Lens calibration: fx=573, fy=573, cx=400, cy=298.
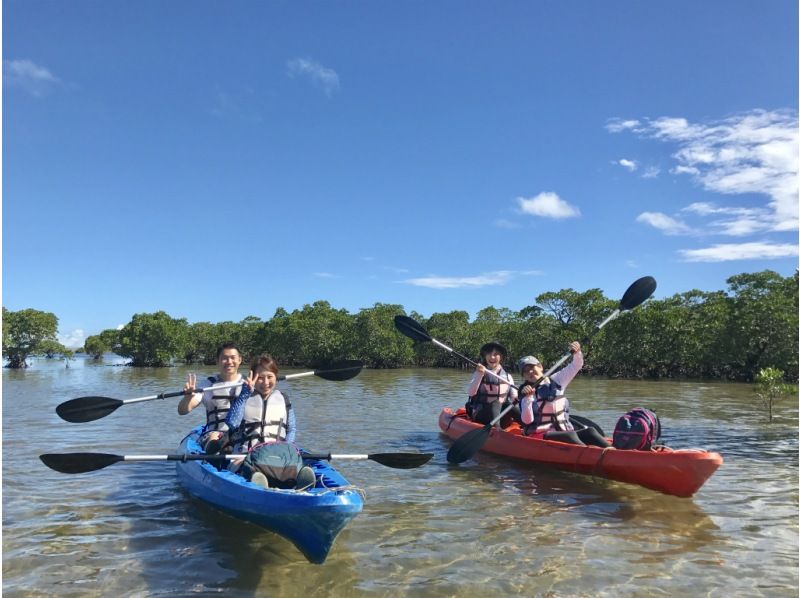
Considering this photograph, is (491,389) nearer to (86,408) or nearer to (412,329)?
(412,329)

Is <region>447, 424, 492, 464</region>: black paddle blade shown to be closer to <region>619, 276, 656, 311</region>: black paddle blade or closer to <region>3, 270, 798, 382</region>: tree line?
<region>619, 276, 656, 311</region>: black paddle blade

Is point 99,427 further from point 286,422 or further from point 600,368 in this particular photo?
point 600,368

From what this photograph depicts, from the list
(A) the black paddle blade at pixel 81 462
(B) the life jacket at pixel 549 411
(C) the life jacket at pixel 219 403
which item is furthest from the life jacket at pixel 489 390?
(A) the black paddle blade at pixel 81 462

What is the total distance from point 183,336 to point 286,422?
134ft

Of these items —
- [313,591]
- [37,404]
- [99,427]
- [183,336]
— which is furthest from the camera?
[183,336]

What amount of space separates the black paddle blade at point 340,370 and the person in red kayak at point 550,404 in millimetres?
2026

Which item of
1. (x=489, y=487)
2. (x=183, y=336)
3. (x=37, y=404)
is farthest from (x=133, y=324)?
(x=489, y=487)

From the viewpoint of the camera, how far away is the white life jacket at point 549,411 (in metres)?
7.05

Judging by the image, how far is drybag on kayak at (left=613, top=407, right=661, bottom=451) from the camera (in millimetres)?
6039

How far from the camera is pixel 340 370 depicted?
699 centimetres

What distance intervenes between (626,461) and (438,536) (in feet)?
7.53

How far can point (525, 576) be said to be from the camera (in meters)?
4.00

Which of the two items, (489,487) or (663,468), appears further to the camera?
(489,487)

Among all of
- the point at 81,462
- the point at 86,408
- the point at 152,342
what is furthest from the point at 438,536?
the point at 152,342
